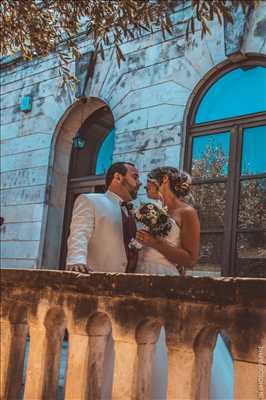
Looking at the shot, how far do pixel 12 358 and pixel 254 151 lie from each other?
208 inches

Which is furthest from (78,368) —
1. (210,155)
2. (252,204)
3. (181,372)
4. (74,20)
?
(210,155)

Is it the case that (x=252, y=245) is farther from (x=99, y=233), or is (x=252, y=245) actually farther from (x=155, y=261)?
(x=99, y=233)

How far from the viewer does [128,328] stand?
1996 mm

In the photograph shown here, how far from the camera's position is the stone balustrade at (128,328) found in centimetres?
169

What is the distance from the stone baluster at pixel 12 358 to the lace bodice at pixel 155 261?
55.5 inches

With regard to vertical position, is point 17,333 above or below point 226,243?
below

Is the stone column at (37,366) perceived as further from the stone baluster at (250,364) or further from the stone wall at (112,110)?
the stone wall at (112,110)

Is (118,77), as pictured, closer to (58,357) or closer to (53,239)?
(53,239)

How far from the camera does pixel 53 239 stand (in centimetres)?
946

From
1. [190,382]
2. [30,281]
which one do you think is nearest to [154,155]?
[30,281]

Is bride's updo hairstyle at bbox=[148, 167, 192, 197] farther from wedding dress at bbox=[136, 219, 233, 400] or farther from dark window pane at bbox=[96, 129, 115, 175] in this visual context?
dark window pane at bbox=[96, 129, 115, 175]

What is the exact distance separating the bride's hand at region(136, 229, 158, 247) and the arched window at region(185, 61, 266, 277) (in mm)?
3385

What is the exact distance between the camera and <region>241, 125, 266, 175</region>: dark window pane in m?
6.84

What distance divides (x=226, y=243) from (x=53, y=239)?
383 centimetres
